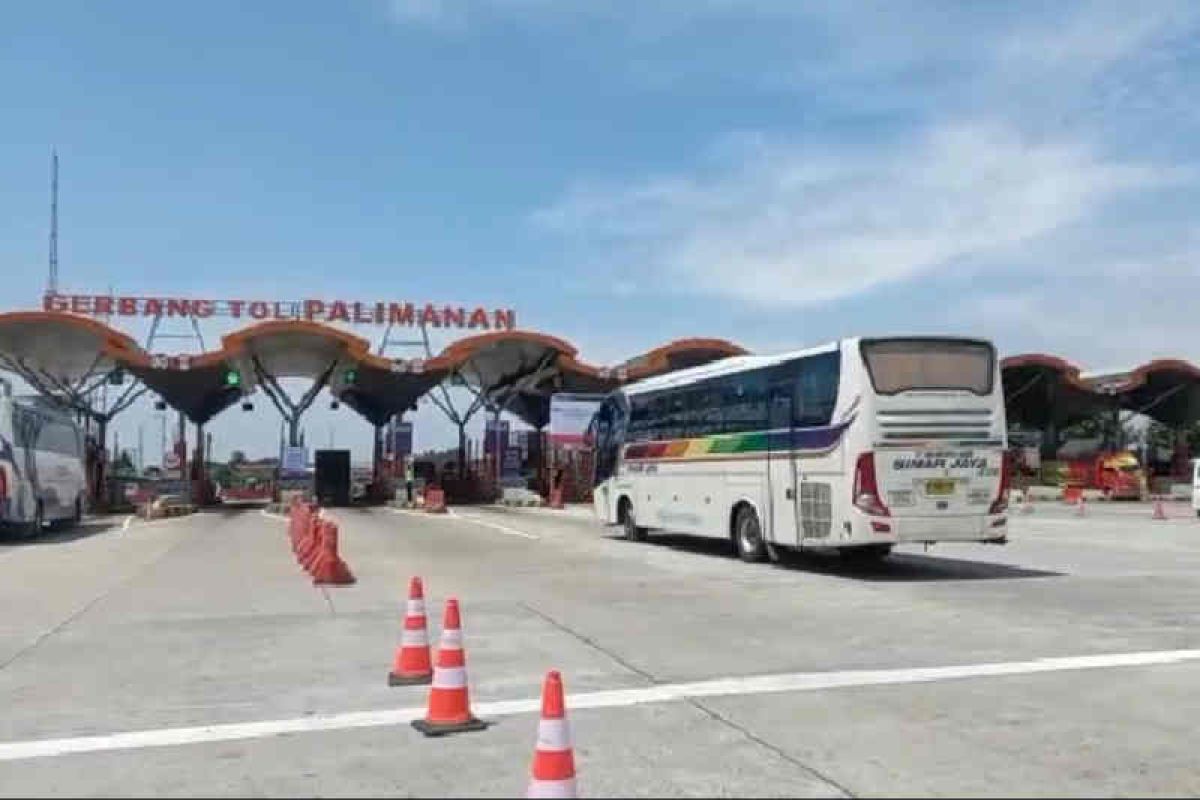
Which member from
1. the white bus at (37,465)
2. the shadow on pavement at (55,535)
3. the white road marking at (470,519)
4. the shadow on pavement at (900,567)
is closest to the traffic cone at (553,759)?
the shadow on pavement at (900,567)

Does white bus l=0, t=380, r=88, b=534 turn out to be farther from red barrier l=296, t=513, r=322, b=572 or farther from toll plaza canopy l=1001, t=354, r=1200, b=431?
toll plaza canopy l=1001, t=354, r=1200, b=431

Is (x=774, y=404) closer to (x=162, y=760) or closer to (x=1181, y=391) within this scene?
(x=162, y=760)

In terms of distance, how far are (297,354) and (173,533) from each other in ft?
69.5

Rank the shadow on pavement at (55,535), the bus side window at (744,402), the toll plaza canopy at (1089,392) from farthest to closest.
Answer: the toll plaza canopy at (1089,392) < the shadow on pavement at (55,535) < the bus side window at (744,402)

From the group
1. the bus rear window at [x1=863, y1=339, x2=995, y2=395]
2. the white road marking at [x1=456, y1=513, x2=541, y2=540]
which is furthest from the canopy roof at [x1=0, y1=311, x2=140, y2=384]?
the bus rear window at [x1=863, y1=339, x2=995, y2=395]

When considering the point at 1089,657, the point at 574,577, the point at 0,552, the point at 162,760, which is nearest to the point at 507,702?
the point at 162,760

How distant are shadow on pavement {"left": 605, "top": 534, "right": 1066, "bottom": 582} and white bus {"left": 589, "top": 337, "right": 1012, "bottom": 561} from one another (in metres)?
0.41

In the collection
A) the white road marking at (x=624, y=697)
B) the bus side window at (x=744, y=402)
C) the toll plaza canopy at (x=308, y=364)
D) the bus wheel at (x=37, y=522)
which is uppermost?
the toll plaza canopy at (x=308, y=364)

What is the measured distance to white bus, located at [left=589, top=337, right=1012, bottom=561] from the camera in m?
16.6

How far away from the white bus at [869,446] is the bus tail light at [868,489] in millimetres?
13

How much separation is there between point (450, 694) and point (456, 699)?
0.16 ft

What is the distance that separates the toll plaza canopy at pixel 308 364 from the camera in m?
46.2

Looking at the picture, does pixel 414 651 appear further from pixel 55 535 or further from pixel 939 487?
pixel 55 535

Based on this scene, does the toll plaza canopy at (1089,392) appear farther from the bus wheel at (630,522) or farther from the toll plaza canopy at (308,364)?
the bus wheel at (630,522)
